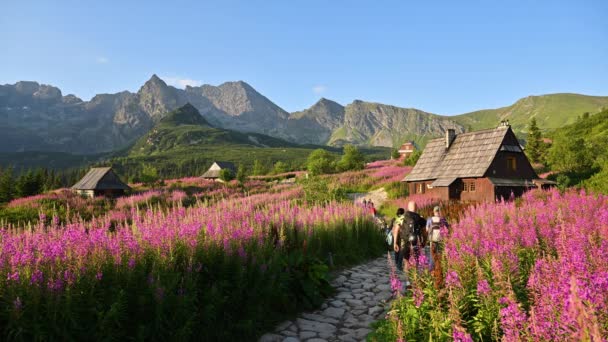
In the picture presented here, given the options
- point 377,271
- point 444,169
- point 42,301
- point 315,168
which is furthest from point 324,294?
point 315,168

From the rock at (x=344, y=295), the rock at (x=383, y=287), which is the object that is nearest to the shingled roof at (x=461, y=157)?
the rock at (x=383, y=287)

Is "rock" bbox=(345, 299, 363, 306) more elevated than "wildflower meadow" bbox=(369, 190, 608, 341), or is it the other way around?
"wildflower meadow" bbox=(369, 190, 608, 341)

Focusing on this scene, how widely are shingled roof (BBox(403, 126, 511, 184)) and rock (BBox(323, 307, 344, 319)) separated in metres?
23.3

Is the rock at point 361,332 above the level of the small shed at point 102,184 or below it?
below

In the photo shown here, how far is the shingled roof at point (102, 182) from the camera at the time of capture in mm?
34594

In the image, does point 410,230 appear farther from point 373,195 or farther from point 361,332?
point 373,195

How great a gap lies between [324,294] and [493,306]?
376 centimetres

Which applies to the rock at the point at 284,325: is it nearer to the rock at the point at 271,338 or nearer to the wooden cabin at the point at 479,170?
the rock at the point at 271,338

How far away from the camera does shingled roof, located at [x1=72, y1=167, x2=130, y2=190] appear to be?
1362 inches

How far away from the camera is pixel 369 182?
36562 millimetres

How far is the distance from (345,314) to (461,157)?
85.2ft

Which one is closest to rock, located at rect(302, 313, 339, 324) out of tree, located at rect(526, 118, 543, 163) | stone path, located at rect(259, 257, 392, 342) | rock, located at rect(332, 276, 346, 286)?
stone path, located at rect(259, 257, 392, 342)

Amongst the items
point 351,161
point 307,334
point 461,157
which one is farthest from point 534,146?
point 307,334

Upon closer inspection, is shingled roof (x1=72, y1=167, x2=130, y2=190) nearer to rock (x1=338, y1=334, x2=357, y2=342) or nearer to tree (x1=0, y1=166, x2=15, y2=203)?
tree (x1=0, y1=166, x2=15, y2=203)
